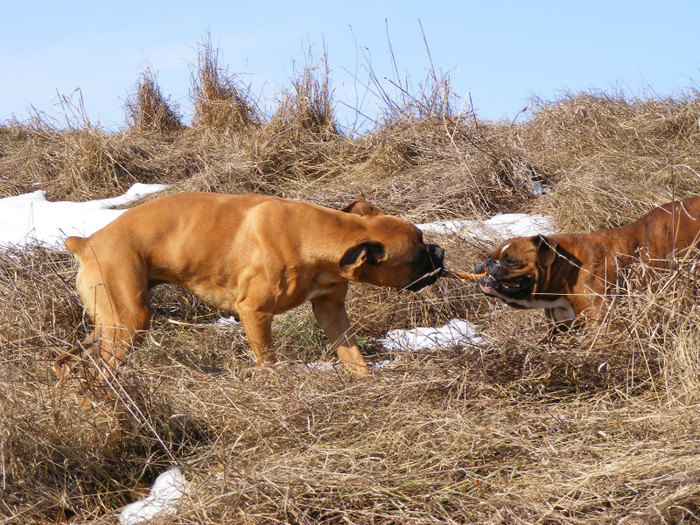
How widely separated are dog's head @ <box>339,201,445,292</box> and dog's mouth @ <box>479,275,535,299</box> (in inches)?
15.5

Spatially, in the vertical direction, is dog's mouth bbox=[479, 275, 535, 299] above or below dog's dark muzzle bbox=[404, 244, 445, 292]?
below

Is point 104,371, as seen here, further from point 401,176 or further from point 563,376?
point 401,176

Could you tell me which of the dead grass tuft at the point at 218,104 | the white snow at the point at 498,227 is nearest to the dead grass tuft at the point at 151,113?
the dead grass tuft at the point at 218,104

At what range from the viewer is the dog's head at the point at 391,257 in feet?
17.2

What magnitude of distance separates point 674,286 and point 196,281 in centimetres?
302

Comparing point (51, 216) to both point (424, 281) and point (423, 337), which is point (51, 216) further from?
point (424, 281)

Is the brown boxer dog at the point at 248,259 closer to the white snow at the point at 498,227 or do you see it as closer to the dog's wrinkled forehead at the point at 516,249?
the dog's wrinkled forehead at the point at 516,249

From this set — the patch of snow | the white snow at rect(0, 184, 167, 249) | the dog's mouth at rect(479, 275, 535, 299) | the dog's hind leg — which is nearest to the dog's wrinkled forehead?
the dog's mouth at rect(479, 275, 535, 299)

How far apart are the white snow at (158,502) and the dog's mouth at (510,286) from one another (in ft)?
8.98

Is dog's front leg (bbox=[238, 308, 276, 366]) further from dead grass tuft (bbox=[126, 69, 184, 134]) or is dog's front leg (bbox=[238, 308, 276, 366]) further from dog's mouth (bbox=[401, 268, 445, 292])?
dead grass tuft (bbox=[126, 69, 184, 134])

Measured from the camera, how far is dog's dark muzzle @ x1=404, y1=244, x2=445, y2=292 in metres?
5.42

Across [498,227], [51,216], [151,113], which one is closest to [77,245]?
[51,216]

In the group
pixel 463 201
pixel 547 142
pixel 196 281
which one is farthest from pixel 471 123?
pixel 196 281

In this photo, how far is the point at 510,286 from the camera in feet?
18.3
